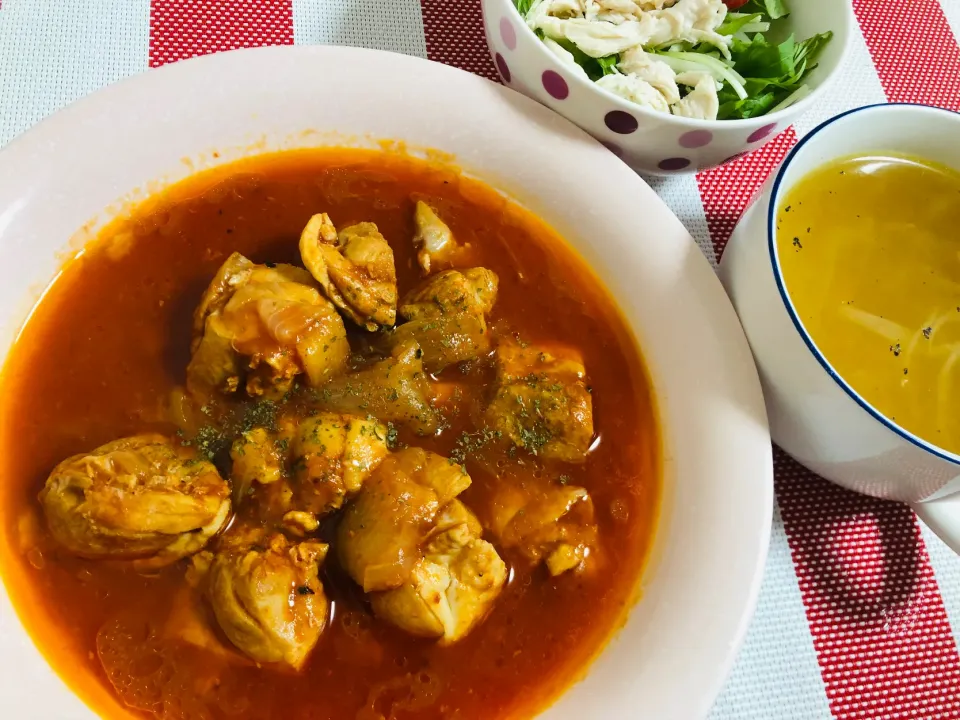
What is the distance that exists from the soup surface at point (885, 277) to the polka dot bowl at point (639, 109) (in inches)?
7.8

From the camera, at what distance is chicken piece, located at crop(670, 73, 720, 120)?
200cm

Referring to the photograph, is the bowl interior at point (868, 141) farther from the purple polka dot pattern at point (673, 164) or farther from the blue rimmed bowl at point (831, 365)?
the purple polka dot pattern at point (673, 164)

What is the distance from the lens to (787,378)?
172cm

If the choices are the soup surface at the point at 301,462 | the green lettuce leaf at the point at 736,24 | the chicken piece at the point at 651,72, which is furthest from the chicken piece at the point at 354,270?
the green lettuce leaf at the point at 736,24

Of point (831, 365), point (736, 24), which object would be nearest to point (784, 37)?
point (736, 24)

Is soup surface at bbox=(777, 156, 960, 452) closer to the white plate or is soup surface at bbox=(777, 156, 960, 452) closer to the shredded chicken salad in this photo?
the white plate

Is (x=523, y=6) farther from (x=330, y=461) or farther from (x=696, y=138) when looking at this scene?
(x=330, y=461)

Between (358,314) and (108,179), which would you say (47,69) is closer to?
(108,179)

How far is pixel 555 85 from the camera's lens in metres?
1.94

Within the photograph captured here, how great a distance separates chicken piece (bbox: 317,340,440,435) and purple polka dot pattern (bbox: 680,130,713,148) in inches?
33.4

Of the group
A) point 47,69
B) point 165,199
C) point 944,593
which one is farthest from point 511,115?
point 944,593

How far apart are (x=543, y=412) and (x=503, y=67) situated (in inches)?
38.1

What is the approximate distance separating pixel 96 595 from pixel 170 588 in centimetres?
15

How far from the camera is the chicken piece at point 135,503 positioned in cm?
155
